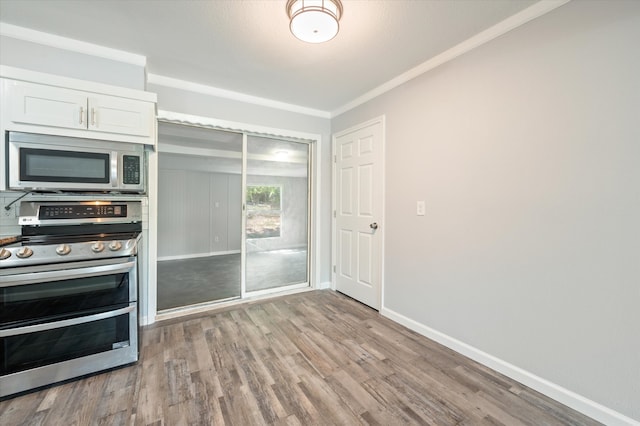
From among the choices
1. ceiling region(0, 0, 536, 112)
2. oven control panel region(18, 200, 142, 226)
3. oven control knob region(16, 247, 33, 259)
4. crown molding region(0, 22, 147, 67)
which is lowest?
oven control knob region(16, 247, 33, 259)

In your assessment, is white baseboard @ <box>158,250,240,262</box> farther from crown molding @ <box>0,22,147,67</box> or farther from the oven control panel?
crown molding @ <box>0,22,147,67</box>

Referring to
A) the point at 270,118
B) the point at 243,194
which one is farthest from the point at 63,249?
the point at 270,118

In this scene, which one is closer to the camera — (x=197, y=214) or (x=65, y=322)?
(x=65, y=322)

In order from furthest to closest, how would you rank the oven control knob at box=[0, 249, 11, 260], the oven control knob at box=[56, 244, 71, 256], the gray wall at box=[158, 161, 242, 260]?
the gray wall at box=[158, 161, 242, 260], the oven control knob at box=[56, 244, 71, 256], the oven control knob at box=[0, 249, 11, 260]

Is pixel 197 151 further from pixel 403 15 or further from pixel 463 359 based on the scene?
pixel 463 359

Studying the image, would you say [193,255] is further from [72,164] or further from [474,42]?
[474,42]

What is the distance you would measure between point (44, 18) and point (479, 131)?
333 cm

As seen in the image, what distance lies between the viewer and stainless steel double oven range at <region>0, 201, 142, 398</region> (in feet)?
5.29

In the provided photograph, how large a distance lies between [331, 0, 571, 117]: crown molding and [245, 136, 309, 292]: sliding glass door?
134cm

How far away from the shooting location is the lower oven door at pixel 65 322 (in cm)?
161

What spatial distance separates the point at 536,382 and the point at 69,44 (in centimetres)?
429

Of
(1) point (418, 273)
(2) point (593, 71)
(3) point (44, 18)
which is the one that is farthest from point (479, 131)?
(3) point (44, 18)

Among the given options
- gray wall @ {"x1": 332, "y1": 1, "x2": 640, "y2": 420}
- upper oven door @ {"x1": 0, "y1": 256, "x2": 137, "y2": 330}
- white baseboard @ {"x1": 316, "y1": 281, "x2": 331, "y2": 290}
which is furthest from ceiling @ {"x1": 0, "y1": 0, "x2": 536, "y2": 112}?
white baseboard @ {"x1": 316, "y1": 281, "x2": 331, "y2": 290}

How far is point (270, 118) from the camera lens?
3.41 metres
